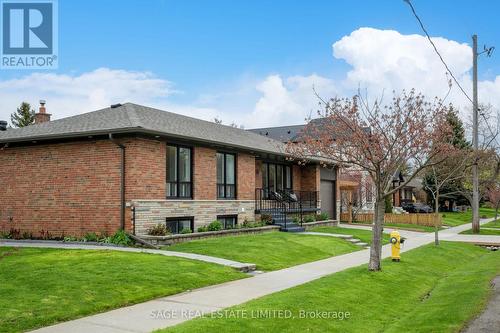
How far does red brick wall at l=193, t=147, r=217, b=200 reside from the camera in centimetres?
2086

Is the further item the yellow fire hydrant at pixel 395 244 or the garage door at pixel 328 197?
the garage door at pixel 328 197

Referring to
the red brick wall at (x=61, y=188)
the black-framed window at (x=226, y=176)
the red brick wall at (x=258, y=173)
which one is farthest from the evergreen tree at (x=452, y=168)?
the red brick wall at (x=61, y=188)

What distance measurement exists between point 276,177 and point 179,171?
31.0ft

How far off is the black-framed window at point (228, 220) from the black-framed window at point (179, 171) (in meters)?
2.53

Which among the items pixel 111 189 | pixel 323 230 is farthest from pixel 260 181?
pixel 111 189

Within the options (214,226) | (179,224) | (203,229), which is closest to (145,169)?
(179,224)

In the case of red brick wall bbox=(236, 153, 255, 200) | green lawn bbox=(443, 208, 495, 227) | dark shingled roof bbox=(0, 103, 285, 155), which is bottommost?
green lawn bbox=(443, 208, 495, 227)

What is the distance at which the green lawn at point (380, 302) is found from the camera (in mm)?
8156

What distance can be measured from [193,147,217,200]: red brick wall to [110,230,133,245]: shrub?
162 inches

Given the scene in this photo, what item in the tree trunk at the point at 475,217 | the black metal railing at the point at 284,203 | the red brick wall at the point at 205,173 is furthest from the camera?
the tree trunk at the point at 475,217

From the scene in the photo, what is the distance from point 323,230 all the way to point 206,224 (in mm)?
7713

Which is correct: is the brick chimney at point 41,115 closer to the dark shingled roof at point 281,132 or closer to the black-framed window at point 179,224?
the black-framed window at point 179,224

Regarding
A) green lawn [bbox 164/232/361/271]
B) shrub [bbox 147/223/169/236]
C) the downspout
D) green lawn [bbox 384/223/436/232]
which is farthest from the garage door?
the downspout

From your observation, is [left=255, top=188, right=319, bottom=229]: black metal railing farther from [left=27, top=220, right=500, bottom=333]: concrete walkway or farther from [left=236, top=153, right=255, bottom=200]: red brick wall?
[left=27, top=220, right=500, bottom=333]: concrete walkway
